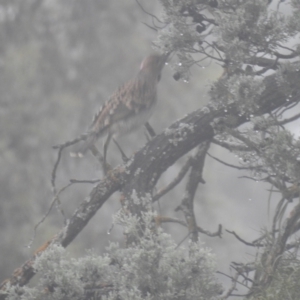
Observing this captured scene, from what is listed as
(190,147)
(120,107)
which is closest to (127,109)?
(120,107)

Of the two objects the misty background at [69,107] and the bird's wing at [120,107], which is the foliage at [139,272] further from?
the misty background at [69,107]

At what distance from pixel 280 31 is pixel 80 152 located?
4.50 ft

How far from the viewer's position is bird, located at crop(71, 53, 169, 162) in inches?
122

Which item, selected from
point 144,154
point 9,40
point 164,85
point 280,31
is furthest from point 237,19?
point 9,40

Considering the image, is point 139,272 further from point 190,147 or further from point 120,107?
point 120,107

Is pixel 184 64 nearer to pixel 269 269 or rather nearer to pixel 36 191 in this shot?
pixel 269 269

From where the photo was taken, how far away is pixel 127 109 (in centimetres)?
317

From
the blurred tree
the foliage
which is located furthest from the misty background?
the foliage

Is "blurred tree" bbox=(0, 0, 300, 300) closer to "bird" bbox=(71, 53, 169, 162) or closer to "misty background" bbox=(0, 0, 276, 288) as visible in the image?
"bird" bbox=(71, 53, 169, 162)

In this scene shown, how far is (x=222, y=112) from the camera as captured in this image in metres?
2.51

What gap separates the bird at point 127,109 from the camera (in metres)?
3.09

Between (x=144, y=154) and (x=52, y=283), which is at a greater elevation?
(x=144, y=154)

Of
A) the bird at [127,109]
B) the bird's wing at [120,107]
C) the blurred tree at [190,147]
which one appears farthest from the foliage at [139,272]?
the bird's wing at [120,107]

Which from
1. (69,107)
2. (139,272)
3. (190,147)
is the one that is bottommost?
(139,272)
